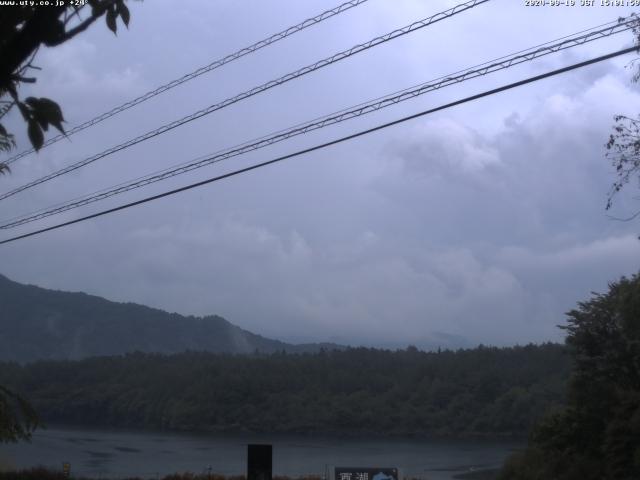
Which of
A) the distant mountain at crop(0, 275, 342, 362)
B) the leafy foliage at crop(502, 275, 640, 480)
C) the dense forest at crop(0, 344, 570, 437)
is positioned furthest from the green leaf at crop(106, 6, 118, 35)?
the distant mountain at crop(0, 275, 342, 362)

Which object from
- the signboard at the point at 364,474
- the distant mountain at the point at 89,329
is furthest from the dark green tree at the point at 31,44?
the distant mountain at the point at 89,329

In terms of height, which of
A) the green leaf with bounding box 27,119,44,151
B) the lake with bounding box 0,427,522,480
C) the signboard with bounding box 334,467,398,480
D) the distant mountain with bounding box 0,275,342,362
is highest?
the distant mountain with bounding box 0,275,342,362

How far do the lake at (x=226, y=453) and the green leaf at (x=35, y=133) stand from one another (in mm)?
24808

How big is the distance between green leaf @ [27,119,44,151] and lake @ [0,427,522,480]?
24808mm

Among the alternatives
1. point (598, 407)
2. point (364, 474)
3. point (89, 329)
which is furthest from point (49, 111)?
point (89, 329)

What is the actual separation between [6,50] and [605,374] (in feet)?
61.2

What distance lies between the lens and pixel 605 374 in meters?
19.7

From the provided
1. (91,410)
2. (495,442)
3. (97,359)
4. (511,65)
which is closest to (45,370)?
(91,410)

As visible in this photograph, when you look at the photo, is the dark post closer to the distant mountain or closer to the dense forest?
the dense forest

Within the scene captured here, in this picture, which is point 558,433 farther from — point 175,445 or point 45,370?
point 45,370

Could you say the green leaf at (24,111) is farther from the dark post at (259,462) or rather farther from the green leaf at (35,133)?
the dark post at (259,462)

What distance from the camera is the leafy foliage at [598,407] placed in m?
16.8

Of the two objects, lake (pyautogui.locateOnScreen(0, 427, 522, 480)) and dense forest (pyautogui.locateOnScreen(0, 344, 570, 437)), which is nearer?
lake (pyautogui.locateOnScreen(0, 427, 522, 480))

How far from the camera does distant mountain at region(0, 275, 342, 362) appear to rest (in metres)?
86.7
